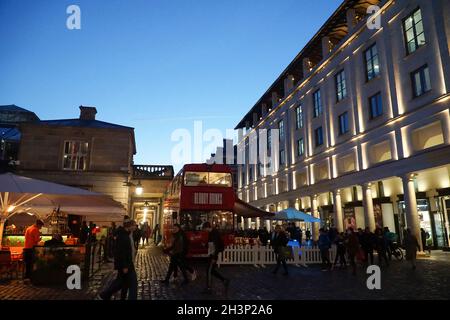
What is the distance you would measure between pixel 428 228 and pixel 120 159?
22.9m

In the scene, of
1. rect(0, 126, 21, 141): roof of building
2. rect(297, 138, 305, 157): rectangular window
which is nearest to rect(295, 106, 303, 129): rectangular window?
rect(297, 138, 305, 157): rectangular window

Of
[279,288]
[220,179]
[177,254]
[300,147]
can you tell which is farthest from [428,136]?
[177,254]

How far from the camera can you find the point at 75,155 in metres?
24.6

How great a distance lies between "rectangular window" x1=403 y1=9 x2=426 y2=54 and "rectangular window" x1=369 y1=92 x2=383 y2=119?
388 centimetres

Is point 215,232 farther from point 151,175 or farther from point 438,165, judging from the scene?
point 151,175

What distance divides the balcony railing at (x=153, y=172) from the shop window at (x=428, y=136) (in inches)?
747

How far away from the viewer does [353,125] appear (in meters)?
26.0

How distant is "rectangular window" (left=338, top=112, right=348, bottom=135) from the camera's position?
27.6 m

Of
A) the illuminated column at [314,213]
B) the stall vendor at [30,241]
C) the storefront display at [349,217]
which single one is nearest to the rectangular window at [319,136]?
the illuminated column at [314,213]

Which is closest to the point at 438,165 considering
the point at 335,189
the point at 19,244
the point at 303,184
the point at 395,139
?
the point at 395,139

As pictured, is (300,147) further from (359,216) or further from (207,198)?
(207,198)

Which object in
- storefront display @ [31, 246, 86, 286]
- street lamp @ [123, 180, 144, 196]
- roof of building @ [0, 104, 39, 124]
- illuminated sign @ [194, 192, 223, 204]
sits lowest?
storefront display @ [31, 246, 86, 286]

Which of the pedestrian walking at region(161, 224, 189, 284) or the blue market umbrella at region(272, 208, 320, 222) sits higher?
the blue market umbrella at region(272, 208, 320, 222)

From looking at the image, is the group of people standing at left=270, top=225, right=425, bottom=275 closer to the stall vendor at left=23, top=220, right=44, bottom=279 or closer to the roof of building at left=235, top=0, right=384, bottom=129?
the stall vendor at left=23, top=220, right=44, bottom=279
